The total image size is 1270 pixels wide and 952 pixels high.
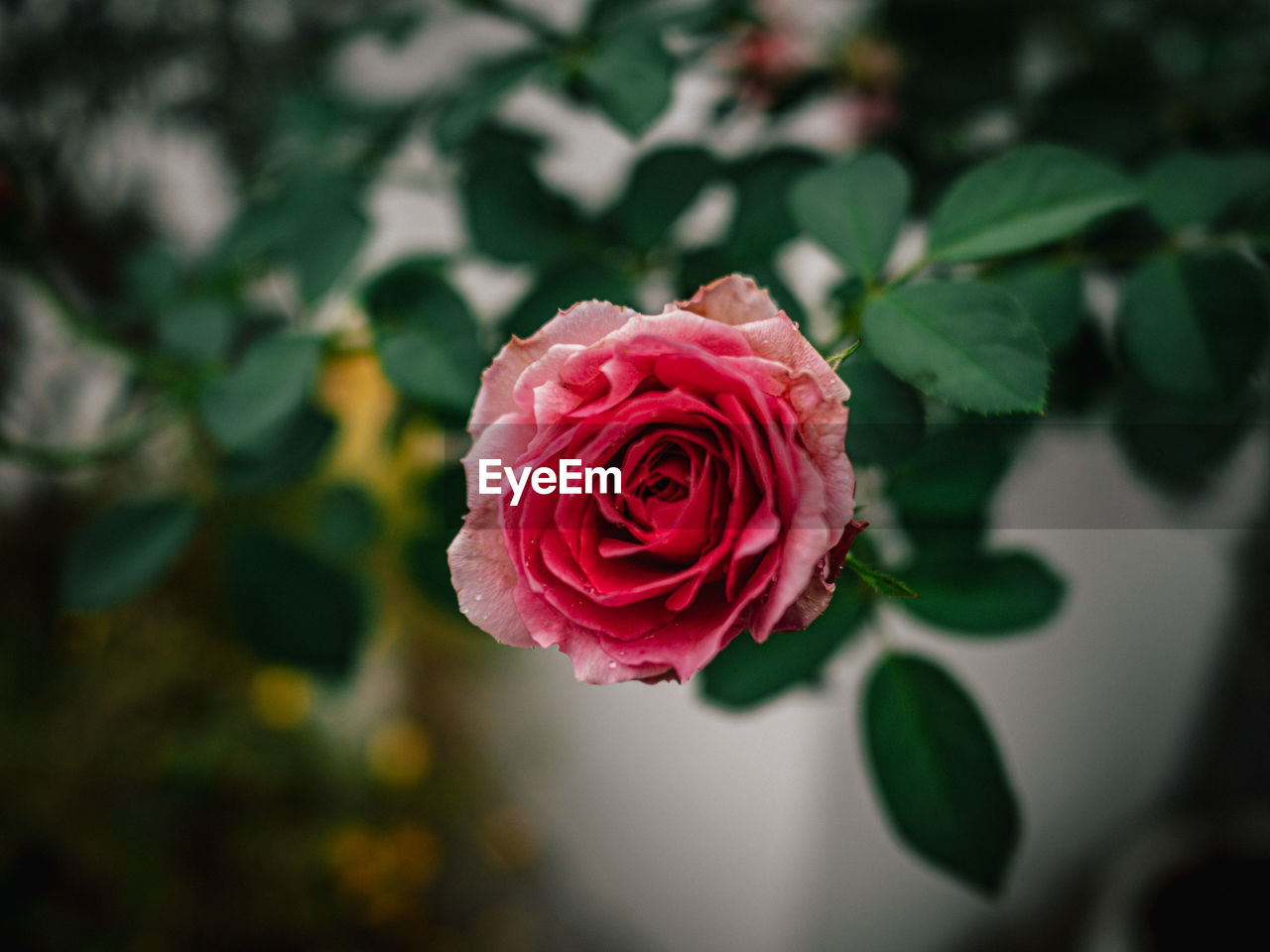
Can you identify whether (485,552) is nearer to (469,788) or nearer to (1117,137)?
(1117,137)

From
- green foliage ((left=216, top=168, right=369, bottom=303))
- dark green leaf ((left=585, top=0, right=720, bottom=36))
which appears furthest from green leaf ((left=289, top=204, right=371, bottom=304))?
dark green leaf ((left=585, top=0, right=720, bottom=36))

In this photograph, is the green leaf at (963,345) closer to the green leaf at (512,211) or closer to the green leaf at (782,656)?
the green leaf at (782,656)

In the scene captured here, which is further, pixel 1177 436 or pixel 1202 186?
pixel 1177 436

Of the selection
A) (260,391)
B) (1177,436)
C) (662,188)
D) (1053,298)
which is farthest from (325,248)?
(1177,436)

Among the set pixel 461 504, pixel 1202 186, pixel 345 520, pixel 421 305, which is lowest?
Answer: pixel 345 520

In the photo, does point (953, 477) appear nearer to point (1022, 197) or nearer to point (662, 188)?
point (1022, 197)

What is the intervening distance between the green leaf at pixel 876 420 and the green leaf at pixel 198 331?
1.56 feet

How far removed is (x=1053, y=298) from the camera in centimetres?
43

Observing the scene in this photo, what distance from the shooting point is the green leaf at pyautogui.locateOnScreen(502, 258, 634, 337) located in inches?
17.4

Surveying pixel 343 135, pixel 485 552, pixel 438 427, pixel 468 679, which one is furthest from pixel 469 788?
pixel 485 552

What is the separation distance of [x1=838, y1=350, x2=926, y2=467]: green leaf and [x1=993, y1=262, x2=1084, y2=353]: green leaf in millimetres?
146

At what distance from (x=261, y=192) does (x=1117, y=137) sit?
717 millimetres

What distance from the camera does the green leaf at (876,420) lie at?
1.06ft

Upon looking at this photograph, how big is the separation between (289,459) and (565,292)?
0.26 m
